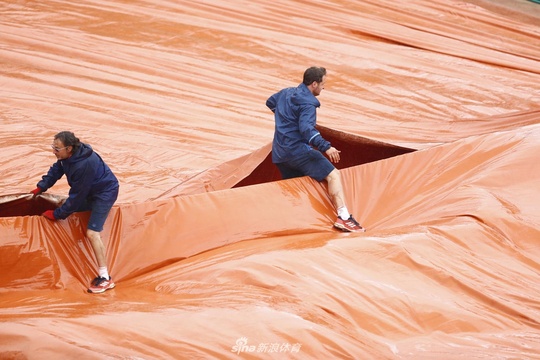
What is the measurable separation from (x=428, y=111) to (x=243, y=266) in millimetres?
3966

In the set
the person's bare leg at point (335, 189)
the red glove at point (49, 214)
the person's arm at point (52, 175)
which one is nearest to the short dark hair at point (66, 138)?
the person's arm at point (52, 175)

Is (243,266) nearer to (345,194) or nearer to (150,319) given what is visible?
(150,319)

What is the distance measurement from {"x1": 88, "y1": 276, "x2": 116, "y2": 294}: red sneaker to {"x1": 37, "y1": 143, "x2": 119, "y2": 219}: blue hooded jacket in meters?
0.40

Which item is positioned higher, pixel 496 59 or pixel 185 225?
pixel 496 59

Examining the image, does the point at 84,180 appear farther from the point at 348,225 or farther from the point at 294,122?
the point at 348,225

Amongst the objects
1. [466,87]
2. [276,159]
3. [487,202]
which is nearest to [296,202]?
[276,159]

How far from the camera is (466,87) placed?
7977mm

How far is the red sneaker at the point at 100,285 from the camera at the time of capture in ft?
13.7

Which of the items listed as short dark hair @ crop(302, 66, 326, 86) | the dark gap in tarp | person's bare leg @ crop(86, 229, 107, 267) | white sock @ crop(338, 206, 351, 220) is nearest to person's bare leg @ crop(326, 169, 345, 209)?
white sock @ crop(338, 206, 351, 220)

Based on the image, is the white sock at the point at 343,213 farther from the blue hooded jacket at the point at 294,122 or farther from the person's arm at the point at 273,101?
the person's arm at the point at 273,101

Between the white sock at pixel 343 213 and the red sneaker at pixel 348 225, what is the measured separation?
0.7 inches

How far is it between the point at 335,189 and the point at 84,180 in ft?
5.00

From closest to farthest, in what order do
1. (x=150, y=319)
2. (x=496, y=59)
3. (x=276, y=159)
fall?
(x=150, y=319)
(x=276, y=159)
(x=496, y=59)

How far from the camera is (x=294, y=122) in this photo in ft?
16.2
